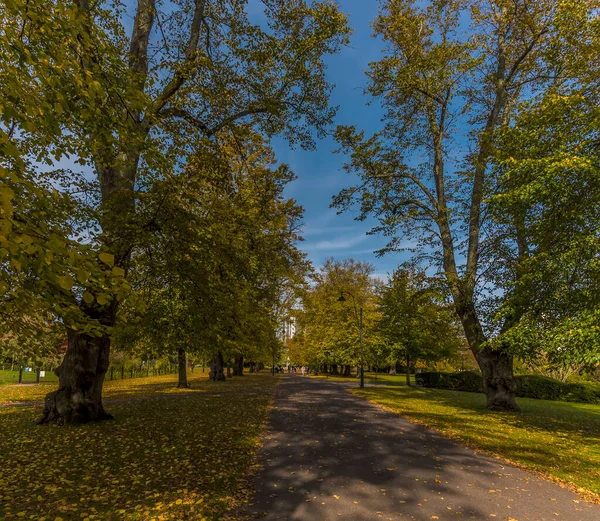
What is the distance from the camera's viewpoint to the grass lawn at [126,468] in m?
4.57

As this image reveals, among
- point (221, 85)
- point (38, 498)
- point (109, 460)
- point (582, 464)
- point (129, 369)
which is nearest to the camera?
point (38, 498)

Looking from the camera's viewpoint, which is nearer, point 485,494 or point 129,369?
point 485,494

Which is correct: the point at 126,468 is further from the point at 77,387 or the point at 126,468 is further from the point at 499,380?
the point at 499,380

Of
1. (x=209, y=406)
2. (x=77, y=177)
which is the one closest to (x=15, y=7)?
(x=77, y=177)

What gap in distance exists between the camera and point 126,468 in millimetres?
6145

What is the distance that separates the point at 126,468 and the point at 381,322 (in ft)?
74.9

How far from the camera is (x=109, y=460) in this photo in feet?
21.5

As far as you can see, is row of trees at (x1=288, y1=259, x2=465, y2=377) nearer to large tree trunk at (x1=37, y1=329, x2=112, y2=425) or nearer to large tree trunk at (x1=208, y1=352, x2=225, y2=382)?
large tree trunk at (x1=208, y1=352, x2=225, y2=382)

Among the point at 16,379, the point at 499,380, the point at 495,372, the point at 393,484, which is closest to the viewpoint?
the point at 393,484

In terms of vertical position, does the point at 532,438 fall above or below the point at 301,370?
above

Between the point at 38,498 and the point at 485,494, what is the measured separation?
21.8ft

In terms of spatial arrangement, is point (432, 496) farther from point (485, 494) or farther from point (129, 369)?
point (129, 369)

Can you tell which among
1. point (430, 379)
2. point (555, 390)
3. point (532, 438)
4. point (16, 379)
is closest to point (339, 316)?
point (430, 379)

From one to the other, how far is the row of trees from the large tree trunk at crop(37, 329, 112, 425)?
1345 centimetres
